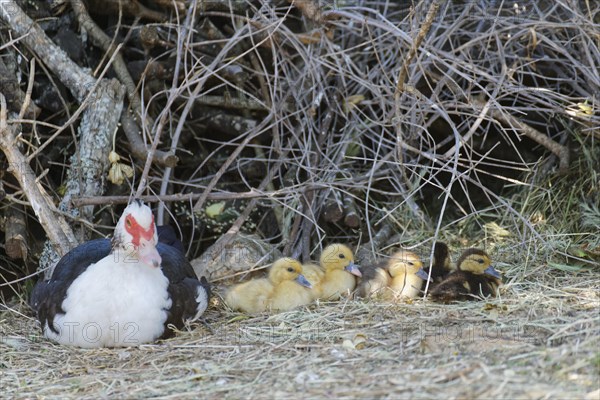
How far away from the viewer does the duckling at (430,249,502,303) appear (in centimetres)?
484

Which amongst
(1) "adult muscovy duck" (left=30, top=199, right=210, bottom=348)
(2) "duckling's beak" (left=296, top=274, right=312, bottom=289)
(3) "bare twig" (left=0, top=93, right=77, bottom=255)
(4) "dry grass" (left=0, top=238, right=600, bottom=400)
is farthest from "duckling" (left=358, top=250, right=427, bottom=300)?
(3) "bare twig" (left=0, top=93, right=77, bottom=255)

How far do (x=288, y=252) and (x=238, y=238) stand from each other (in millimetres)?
362

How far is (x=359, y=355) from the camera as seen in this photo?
3.94 metres

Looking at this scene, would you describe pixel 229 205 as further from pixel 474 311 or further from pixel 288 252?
pixel 474 311

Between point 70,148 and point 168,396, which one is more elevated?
point 70,148

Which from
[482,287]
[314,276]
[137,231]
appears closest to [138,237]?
[137,231]

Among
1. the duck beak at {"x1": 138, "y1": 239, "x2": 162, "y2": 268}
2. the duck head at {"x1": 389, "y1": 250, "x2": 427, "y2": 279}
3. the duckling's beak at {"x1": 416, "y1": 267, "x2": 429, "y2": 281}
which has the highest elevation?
the duck beak at {"x1": 138, "y1": 239, "x2": 162, "y2": 268}

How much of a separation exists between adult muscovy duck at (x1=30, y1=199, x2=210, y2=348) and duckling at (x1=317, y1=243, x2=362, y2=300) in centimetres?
94

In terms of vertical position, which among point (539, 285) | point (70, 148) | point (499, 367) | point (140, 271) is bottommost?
point (539, 285)

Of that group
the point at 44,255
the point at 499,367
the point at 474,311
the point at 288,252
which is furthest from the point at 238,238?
the point at 499,367

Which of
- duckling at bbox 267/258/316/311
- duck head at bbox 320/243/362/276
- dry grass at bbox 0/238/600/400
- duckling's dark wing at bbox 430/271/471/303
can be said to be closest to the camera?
dry grass at bbox 0/238/600/400

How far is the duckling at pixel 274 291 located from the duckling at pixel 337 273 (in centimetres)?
13

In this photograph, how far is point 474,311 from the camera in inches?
178

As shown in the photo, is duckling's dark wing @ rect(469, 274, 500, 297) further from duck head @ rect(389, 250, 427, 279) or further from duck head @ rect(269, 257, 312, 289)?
duck head @ rect(269, 257, 312, 289)
